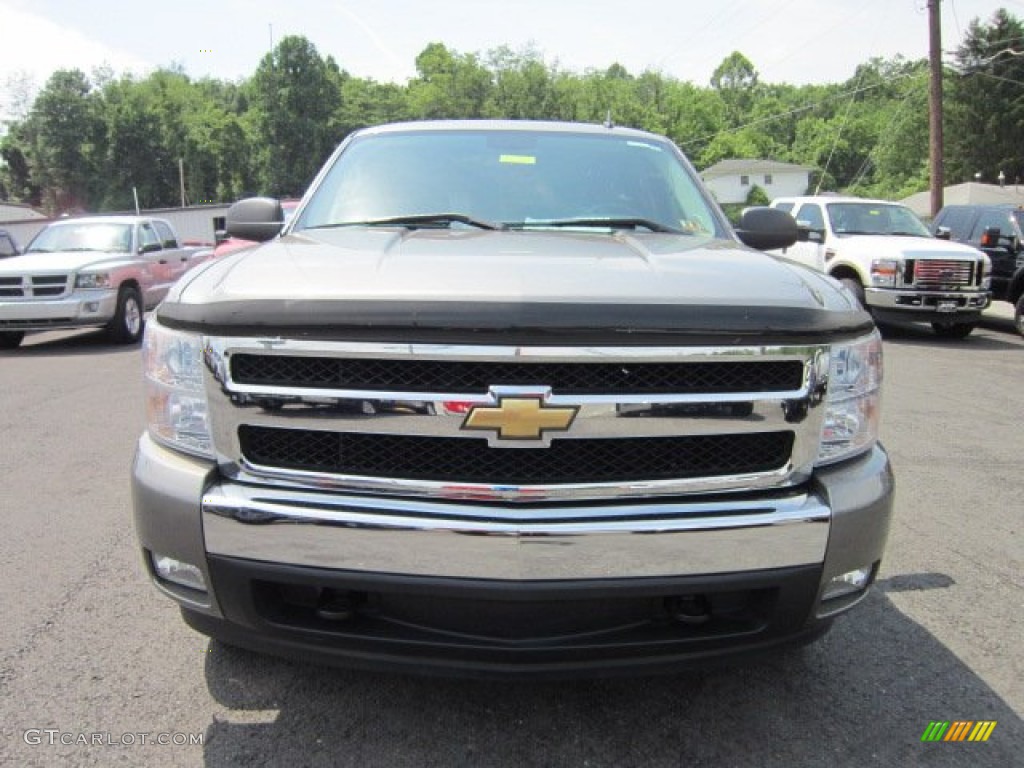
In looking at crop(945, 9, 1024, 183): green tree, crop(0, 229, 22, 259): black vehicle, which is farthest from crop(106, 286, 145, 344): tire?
crop(945, 9, 1024, 183): green tree

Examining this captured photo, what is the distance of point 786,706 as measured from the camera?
2.51 metres

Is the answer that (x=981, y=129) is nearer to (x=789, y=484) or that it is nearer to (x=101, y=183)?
(x=789, y=484)

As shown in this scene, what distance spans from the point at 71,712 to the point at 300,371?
4.55 ft

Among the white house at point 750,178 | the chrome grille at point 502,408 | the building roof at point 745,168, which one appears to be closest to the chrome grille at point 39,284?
the chrome grille at point 502,408

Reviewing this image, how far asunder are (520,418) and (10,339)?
464 inches

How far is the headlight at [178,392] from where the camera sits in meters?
2.07

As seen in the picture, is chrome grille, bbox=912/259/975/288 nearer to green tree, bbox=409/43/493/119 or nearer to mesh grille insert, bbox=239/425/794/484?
mesh grille insert, bbox=239/425/794/484

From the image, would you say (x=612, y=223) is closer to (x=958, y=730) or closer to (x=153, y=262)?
(x=958, y=730)

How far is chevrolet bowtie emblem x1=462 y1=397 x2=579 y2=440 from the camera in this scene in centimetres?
192

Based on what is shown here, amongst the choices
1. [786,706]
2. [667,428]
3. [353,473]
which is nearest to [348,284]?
[353,473]

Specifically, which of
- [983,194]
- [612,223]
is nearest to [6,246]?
[612,223]

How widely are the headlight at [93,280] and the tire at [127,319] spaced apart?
34cm

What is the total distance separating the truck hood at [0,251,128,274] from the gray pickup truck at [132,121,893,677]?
992cm

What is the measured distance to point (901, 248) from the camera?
11.0 metres
